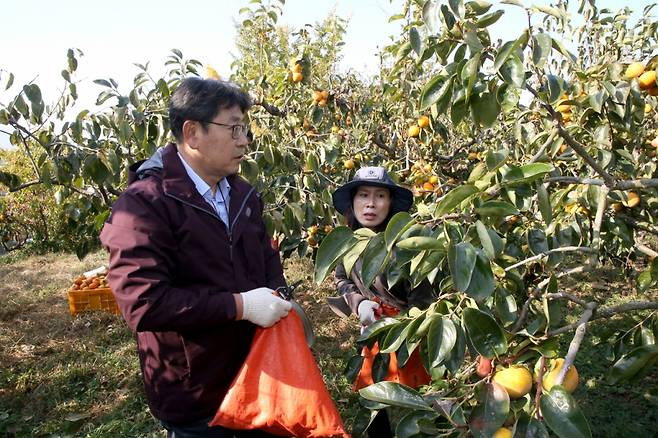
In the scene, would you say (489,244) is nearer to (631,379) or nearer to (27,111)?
(631,379)

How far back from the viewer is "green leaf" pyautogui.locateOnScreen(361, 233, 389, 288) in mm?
918

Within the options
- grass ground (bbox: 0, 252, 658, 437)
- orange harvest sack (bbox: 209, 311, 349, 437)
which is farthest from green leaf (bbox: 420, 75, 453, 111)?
grass ground (bbox: 0, 252, 658, 437)

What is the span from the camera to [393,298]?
185cm

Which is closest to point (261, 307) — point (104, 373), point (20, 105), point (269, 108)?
point (20, 105)

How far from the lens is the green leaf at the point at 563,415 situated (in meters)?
0.72

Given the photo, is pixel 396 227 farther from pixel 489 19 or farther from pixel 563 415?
pixel 489 19

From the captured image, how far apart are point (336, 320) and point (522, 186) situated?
9.51 feet

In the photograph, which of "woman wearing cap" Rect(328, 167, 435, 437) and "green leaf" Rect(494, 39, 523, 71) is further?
"woman wearing cap" Rect(328, 167, 435, 437)

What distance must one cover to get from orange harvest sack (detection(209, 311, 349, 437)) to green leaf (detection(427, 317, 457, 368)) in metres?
0.51

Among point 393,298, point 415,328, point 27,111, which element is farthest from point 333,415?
point 27,111

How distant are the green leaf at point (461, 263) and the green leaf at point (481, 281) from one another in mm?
33

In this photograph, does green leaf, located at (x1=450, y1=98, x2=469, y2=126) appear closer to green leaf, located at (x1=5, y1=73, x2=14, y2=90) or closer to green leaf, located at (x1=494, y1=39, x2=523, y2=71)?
green leaf, located at (x1=494, y1=39, x2=523, y2=71)

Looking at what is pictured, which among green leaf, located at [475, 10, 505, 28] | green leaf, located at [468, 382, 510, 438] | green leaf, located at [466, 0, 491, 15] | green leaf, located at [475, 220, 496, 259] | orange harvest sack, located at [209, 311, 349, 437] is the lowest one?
orange harvest sack, located at [209, 311, 349, 437]

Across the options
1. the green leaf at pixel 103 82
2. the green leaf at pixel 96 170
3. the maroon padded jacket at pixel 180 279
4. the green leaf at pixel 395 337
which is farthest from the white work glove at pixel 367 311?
the green leaf at pixel 103 82
